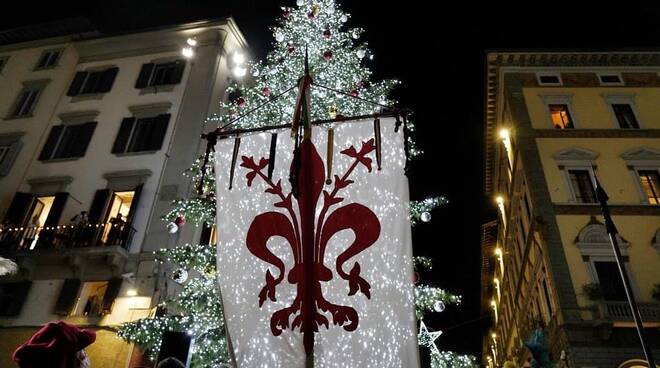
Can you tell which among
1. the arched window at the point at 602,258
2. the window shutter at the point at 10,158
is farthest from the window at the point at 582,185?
the window shutter at the point at 10,158

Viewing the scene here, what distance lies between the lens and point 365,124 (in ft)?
13.7

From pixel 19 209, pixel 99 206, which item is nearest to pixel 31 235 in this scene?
pixel 19 209

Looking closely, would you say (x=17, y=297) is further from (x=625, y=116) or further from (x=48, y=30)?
(x=625, y=116)

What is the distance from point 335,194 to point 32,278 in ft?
49.7

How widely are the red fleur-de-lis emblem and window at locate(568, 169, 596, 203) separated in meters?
19.9

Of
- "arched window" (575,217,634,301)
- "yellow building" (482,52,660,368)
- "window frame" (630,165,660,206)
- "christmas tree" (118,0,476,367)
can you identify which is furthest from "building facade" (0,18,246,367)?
"window frame" (630,165,660,206)

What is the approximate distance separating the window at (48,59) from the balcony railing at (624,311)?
2690 cm

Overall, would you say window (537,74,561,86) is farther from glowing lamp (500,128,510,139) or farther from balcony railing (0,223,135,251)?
balcony railing (0,223,135,251)

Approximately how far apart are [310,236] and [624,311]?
17997 millimetres

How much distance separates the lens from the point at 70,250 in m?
14.1

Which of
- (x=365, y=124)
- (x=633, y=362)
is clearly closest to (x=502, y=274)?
(x=633, y=362)

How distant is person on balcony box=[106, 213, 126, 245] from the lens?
46.4ft

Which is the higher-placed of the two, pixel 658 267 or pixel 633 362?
pixel 658 267

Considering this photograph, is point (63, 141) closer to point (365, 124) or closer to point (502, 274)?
point (365, 124)
